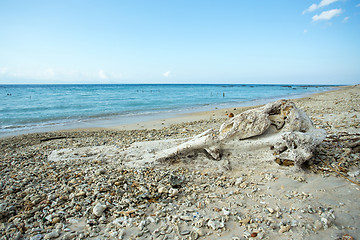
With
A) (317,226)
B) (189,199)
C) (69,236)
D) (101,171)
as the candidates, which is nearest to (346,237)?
(317,226)

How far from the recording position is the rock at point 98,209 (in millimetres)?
3473

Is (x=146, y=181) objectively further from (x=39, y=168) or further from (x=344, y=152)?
(x=344, y=152)

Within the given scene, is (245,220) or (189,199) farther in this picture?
(189,199)

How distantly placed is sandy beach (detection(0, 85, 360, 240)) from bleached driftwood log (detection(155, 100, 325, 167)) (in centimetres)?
31

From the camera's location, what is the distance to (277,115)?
5.08 m

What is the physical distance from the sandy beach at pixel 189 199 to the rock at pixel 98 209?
17 millimetres

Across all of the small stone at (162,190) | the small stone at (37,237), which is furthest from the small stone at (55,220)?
the small stone at (162,190)

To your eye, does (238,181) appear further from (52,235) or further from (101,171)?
(52,235)

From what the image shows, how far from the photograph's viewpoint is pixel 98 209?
3529 mm

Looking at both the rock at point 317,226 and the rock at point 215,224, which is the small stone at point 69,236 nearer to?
the rock at point 215,224

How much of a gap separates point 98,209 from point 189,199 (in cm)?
169

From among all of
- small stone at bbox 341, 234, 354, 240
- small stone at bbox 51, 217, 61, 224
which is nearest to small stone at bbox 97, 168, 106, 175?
small stone at bbox 51, 217, 61, 224

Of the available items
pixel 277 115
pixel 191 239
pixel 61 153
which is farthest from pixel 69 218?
pixel 277 115

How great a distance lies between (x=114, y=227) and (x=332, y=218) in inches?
134
